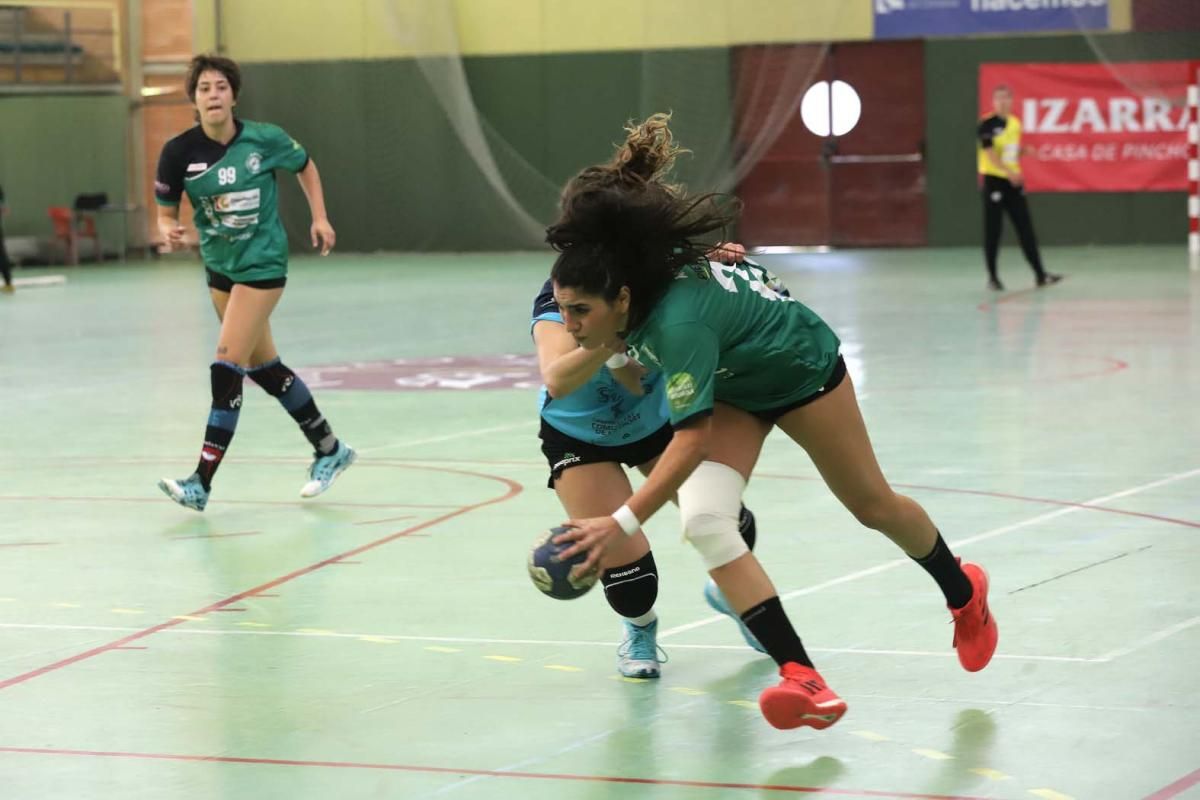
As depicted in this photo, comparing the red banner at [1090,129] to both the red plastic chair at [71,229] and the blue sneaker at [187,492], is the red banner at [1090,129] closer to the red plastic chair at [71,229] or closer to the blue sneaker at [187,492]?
the red plastic chair at [71,229]

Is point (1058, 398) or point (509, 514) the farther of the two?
point (1058, 398)

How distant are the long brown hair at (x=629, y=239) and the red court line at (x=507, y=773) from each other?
103 centimetres

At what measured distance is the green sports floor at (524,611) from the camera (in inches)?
169

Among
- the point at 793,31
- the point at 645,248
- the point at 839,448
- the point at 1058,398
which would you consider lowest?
the point at 1058,398

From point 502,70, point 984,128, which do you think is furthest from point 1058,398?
point 502,70

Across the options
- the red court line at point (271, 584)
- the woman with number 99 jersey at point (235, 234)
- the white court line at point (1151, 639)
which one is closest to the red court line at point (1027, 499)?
the red court line at point (271, 584)

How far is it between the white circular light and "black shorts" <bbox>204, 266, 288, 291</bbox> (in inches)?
733

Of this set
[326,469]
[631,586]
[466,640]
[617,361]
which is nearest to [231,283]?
[326,469]

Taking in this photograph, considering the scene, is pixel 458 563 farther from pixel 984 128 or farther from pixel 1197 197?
pixel 1197 197

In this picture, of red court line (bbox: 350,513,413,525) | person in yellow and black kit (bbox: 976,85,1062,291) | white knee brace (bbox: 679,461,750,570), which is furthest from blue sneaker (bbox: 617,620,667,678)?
person in yellow and black kit (bbox: 976,85,1062,291)

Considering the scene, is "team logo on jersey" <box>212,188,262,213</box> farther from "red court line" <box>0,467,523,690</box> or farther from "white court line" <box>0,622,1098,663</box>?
Answer: "white court line" <box>0,622,1098,663</box>

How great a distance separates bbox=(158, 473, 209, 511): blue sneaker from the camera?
25.2 ft

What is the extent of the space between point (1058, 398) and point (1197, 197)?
12.5 m

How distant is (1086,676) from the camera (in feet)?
16.2
